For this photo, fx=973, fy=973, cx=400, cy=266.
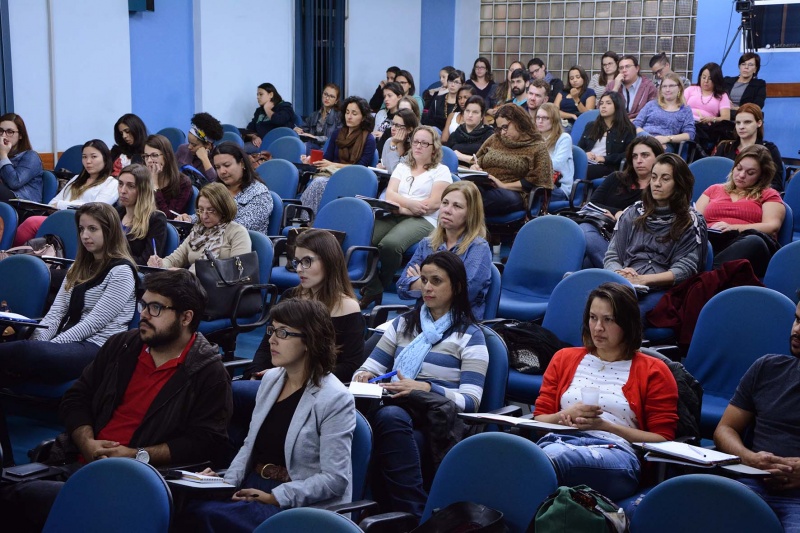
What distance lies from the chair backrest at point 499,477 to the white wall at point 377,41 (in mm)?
9337

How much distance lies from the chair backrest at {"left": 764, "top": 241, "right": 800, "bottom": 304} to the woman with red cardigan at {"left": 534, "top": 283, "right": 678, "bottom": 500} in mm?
1375

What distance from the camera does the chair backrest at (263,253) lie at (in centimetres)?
488

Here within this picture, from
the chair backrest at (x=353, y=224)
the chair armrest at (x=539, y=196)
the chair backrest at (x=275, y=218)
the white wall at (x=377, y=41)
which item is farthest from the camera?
the white wall at (x=377, y=41)

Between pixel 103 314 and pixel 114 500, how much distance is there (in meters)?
1.79

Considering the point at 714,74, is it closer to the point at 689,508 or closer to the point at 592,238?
the point at 592,238

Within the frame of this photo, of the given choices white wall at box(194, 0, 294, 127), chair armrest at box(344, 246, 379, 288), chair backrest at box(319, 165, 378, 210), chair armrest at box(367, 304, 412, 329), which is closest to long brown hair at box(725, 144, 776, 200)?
chair armrest at box(344, 246, 379, 288)

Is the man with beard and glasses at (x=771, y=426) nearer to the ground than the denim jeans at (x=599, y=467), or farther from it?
farther from it

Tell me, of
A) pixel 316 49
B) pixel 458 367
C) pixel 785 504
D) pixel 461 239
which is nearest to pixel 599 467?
pixel 785 504

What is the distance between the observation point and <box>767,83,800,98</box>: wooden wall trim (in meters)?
9.80

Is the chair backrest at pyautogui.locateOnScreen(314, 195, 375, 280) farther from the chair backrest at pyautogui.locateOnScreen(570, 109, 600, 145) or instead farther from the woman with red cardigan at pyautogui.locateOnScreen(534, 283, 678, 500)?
the chair backrest at pyautogui.locateOnScreen(570, 109, 600, 145)

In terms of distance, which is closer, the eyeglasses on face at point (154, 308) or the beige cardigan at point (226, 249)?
the eyeglasses on face at point (154, 308)

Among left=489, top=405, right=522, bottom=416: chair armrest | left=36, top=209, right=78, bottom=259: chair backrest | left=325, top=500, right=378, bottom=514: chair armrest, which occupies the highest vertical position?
left=36, top=209, right=78, bottom=259: chair backrest

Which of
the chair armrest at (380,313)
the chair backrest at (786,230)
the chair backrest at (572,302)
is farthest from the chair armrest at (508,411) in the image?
the chair backrest at (786,230)

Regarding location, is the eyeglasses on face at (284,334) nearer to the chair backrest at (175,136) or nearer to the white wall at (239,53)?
the chair backrest at (175,136)
